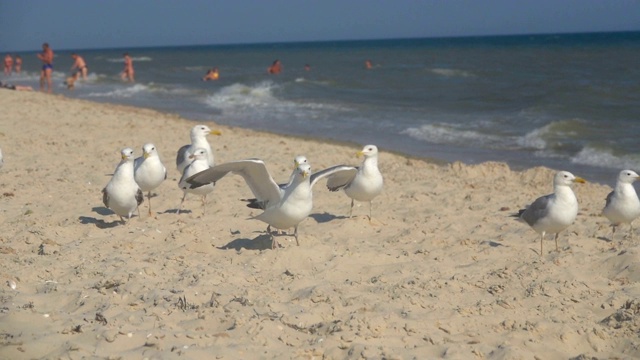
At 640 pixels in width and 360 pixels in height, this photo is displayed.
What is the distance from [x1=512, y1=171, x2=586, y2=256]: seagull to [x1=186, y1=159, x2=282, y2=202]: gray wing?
2.53 m

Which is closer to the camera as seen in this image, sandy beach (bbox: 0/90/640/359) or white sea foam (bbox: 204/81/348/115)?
sandy beach (bbox: 0/90/640/359)

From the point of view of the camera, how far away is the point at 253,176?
7547 mm

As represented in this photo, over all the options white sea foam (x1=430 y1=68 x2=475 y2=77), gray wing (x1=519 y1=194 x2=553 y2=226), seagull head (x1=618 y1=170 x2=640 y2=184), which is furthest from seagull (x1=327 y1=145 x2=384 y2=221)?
white sea foam (x1=430 y1=68 x2=475 y2=77)

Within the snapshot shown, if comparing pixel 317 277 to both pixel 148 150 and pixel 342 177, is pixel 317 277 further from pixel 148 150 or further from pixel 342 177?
pixel 148 150

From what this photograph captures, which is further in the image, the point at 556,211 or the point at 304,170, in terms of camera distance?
the point at 556,211

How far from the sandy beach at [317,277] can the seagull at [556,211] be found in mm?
260

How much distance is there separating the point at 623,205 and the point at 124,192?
5.09m

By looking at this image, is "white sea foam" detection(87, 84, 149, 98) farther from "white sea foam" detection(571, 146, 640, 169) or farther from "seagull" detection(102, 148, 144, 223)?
"seagull" detection(102, 148, 144, 223)

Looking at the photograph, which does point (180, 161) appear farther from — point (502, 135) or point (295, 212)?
point (502, 135)

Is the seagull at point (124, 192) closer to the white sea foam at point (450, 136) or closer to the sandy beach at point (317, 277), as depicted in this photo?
the sandy beach at point (317, 277)

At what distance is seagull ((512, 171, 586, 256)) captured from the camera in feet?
25.6

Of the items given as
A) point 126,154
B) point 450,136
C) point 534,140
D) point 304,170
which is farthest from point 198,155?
point 534,140

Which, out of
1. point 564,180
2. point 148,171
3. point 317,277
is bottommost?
point 317,277

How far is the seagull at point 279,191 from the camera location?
734 cm
